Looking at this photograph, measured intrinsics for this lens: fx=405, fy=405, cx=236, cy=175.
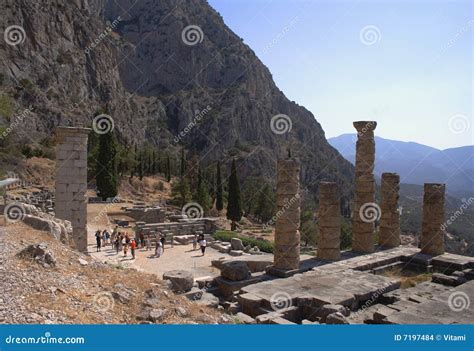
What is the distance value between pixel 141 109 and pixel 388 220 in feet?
335

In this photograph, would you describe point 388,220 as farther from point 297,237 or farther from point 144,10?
point 144,10

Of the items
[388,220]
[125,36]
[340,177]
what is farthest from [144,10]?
[388,220]

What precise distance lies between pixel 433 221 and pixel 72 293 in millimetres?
16044

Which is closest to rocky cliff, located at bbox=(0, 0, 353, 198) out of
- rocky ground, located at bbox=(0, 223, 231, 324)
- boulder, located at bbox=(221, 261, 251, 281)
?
boulder, located at bbox=(221, 261, 251, 281)

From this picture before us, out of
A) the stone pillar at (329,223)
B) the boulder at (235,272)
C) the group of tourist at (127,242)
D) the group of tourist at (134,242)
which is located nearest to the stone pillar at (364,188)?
the stone pillar at (329,223)

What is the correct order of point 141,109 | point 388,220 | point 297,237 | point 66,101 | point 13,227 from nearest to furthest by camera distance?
point 13,227, point 297,237, point 388,220, point 66,101, point 141,109

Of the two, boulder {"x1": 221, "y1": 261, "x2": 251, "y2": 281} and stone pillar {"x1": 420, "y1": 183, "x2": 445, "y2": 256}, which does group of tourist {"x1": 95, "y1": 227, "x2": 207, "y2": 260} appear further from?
stone pillar {"x1": 420, "y1": 183, "x2": 445, "y2": 256}

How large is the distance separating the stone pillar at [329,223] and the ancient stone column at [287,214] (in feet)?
6.72

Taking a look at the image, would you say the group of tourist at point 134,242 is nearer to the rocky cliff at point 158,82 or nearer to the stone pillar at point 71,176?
the stone pillar at point 71,176

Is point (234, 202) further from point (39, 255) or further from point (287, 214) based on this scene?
point (39, 255)

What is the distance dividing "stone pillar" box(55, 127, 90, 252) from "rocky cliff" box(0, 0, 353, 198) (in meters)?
48.4

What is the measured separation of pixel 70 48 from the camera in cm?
7806

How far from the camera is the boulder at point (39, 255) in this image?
30.5 feet

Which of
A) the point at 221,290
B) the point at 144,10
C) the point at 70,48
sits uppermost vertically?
the point at 144,10
